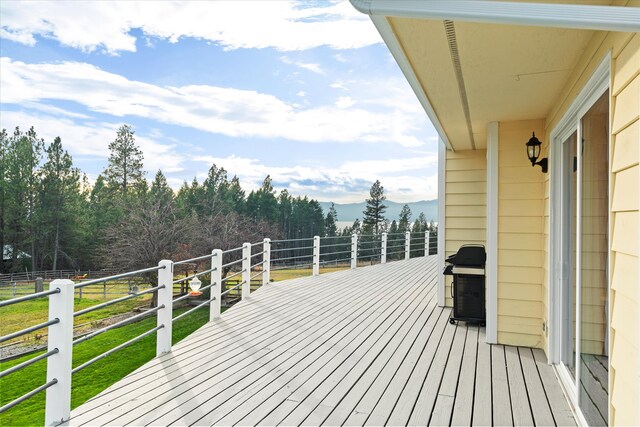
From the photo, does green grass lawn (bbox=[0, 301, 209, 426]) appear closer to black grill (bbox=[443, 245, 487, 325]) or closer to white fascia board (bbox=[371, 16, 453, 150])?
black grill (bbox=[443, 245, 487, 325])

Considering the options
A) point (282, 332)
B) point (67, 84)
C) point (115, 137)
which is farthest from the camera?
point (67, 84)

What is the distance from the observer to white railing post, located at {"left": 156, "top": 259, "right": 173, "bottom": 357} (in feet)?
11.3

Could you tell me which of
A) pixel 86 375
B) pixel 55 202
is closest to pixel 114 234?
pixel 55 202

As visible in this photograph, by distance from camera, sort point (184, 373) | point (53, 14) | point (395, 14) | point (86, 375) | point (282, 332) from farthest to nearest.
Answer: point (53, 14) < point (86, 375) < point (282, 332) < point (184, 373) < point (395, 14)

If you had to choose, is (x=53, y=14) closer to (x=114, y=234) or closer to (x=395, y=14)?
(x=114, y=234)

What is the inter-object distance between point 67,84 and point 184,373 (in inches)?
1364

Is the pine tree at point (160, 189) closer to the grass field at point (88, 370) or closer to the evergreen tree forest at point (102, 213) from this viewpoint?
the evergreen tree forest at point (102, 213)

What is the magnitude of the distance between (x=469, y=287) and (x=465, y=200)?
1.39 m

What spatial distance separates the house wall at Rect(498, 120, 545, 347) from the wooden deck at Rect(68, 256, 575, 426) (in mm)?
266

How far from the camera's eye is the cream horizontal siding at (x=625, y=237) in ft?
4.61

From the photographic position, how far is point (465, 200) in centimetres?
549

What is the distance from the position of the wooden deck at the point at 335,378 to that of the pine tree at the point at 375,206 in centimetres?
2850

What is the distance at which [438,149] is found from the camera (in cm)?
568

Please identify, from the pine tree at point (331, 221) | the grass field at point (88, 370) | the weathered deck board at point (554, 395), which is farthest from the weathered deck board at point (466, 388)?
the pine tree at point (331, 221)
